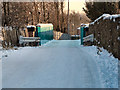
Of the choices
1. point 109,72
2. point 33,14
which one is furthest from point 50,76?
point 33,14

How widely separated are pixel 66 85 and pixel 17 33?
33.0 feet

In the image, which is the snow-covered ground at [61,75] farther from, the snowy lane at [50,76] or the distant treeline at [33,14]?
the distant treeline at [33,14]

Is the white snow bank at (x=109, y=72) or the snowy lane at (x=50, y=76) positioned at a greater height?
the white snow bank at (x=109, y=72)

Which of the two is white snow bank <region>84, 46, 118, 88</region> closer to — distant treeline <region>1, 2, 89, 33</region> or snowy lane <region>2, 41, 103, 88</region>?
snowy lane <region>2, 41, 103, 88</region>

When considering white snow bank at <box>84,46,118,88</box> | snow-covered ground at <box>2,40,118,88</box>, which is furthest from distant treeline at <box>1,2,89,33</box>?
snow-covered ground at <box>2,40,118,88</box>

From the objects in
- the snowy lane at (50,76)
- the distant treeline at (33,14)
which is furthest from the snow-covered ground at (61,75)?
the distant treeline at (33,14)

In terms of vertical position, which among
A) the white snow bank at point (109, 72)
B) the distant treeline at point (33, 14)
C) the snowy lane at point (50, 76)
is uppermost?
the distant treeline at point (33, 14)

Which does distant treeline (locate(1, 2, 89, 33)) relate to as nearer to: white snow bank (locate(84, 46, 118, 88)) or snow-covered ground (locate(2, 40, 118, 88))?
white snow bank (locate(84, 46, 118, 88))

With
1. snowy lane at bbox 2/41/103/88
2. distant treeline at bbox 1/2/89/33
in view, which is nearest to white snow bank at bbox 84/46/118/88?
snowy lane at bbox 2/41/103/88

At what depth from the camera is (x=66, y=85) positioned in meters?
4.38

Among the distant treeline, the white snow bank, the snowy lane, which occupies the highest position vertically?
the distant treeline

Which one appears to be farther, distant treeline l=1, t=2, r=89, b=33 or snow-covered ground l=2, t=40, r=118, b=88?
distant treeline l=1, t=2, r=89, b=33

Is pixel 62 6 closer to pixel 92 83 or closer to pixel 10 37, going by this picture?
pixel 10 37

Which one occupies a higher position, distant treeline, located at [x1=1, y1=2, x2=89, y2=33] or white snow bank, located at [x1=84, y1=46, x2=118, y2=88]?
distant treeline, located at [x1=1, y1=2, x2=89, y2=33]
